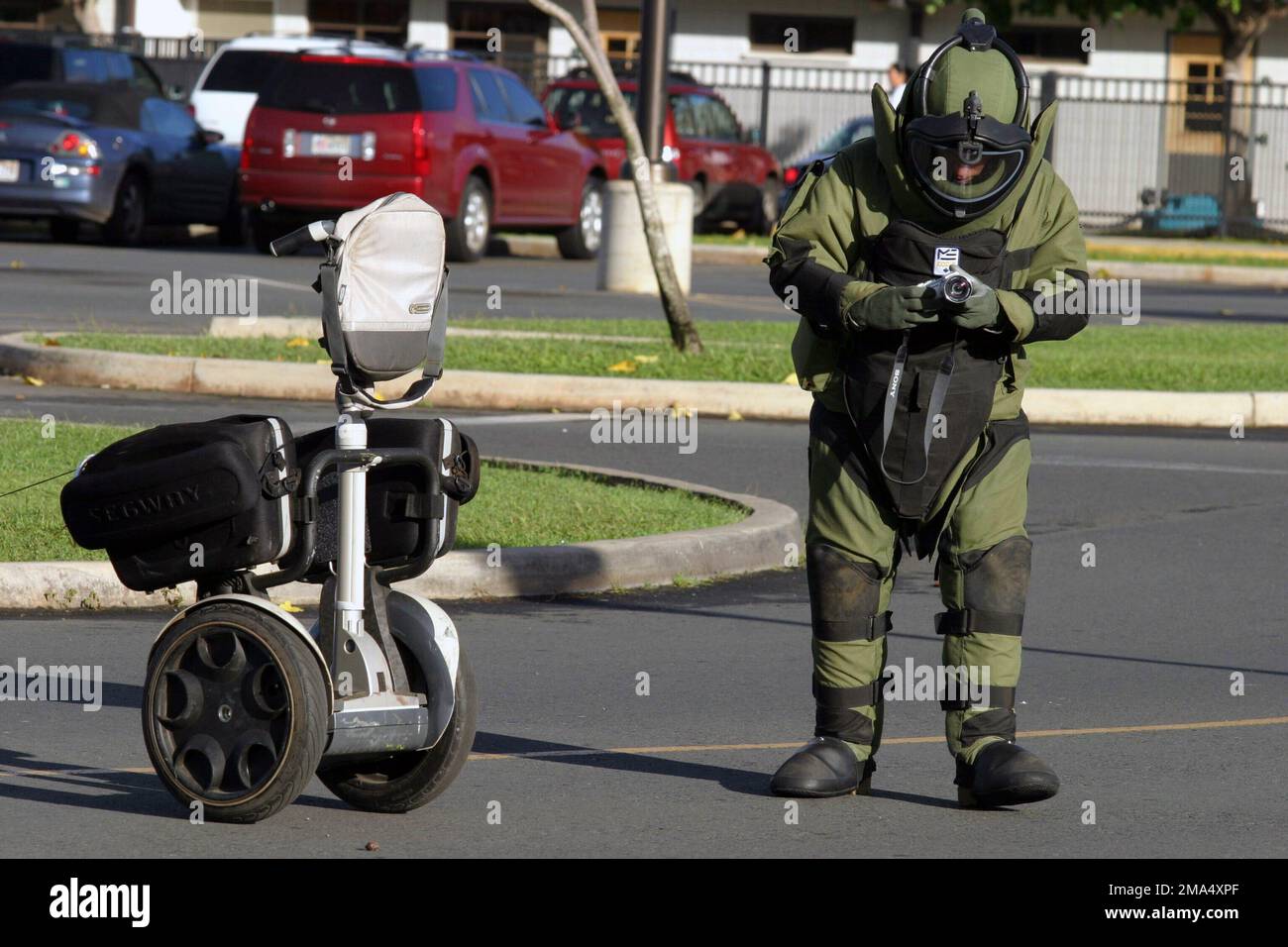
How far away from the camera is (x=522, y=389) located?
12906 millimetres

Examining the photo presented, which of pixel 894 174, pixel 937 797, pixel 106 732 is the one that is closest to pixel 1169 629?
pixel 937 797

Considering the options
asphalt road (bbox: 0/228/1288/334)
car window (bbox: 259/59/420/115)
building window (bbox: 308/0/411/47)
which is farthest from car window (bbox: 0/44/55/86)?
building window (bbox: 308/0/411/47)

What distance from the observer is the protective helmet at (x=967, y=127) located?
5031 millimetres

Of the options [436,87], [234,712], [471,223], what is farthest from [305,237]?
[471,223]

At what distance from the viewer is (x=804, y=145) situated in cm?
3462

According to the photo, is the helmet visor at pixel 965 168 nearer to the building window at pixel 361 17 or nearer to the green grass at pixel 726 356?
the green grass at pixel 726 356

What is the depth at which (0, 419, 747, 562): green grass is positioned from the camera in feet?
26.5

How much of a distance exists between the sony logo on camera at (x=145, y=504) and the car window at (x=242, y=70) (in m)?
22.3

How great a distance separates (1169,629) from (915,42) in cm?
3131

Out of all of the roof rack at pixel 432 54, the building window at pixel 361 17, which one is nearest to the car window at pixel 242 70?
the roof rack at pixel 432 54

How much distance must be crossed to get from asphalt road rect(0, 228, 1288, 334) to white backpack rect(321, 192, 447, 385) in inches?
416
